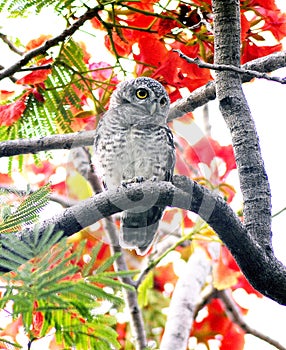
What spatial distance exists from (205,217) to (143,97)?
65.0 inches

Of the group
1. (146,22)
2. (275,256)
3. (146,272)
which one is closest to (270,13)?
(146,22)

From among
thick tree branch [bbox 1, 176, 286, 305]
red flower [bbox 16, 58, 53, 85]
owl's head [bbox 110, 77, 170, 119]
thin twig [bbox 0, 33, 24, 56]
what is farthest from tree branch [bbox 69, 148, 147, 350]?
thick tree branch [bbox 1, 176, 286, 305]

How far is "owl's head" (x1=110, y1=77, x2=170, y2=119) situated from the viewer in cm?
287

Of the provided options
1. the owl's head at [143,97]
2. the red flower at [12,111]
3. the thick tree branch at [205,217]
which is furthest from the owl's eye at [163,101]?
the thick tree branch at [205,217]

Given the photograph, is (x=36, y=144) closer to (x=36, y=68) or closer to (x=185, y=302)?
(x=36, y=68)

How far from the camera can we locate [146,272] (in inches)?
112

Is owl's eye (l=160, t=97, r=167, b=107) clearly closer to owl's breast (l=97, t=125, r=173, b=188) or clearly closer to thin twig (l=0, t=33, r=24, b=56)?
owl's breast (l=97, t=125, r=173, b=188)

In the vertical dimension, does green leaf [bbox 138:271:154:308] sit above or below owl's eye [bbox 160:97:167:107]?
below

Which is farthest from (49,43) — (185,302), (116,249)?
(185,302)

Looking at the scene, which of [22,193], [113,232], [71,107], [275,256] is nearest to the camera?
[22,193]

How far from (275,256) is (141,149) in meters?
1.49

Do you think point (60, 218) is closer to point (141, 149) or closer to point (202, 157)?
point (202, 157)

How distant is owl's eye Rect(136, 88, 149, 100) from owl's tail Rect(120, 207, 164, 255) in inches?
18.9

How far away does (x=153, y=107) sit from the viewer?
3.03m
